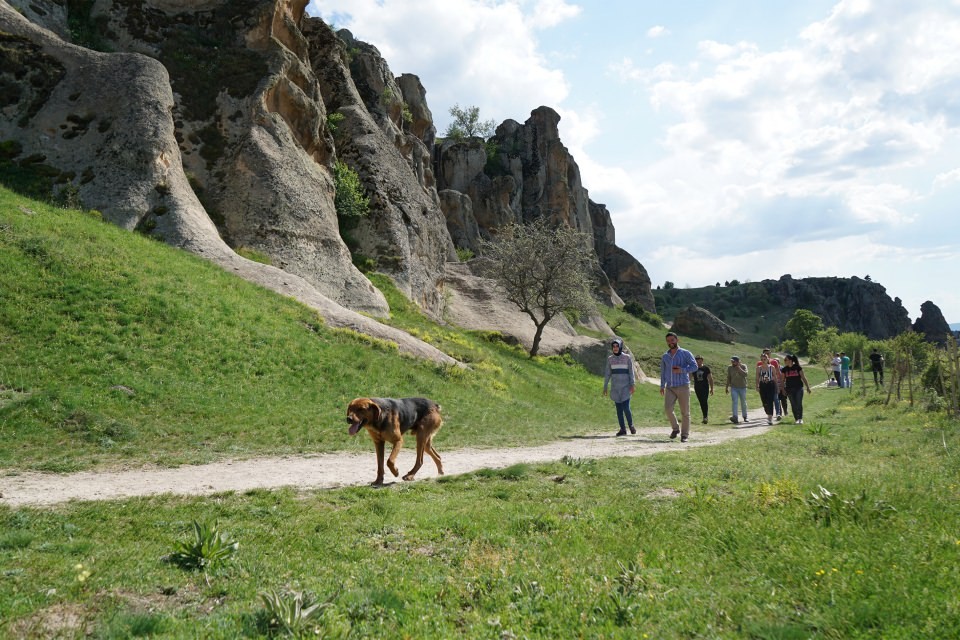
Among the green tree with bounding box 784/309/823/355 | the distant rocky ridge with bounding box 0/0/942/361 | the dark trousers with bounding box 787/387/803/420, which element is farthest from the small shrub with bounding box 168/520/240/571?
the green tree with bounding box 784/309/823/355

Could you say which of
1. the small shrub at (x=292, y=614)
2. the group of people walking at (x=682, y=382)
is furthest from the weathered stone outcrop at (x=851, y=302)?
the small shrub at (x=292, y=614)

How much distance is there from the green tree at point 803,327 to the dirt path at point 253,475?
357 feet

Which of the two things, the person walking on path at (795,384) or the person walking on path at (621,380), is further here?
the person walking on path at (795,384)

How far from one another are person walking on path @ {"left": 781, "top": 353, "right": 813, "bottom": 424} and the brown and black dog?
14262 millimetres

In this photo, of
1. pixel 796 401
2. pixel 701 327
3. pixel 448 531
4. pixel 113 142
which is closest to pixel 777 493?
pixel 448 531

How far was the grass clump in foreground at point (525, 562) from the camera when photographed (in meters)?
4.15

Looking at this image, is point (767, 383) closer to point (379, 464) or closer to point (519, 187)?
point (379, 464)

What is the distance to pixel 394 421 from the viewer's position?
9.78m

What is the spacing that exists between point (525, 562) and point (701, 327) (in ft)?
328

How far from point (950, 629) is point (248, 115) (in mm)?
39194

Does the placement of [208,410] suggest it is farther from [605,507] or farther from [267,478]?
[605,507]

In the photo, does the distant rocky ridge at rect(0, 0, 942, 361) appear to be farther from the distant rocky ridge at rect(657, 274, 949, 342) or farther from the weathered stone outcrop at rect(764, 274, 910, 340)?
the weathered stone outcrop at rect(764, 274, 910, 340)

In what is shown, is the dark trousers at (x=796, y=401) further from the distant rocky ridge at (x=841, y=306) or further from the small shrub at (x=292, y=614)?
the distant rocky ridge at (x=841, y=306)

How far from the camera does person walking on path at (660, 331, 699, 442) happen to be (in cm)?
1669
